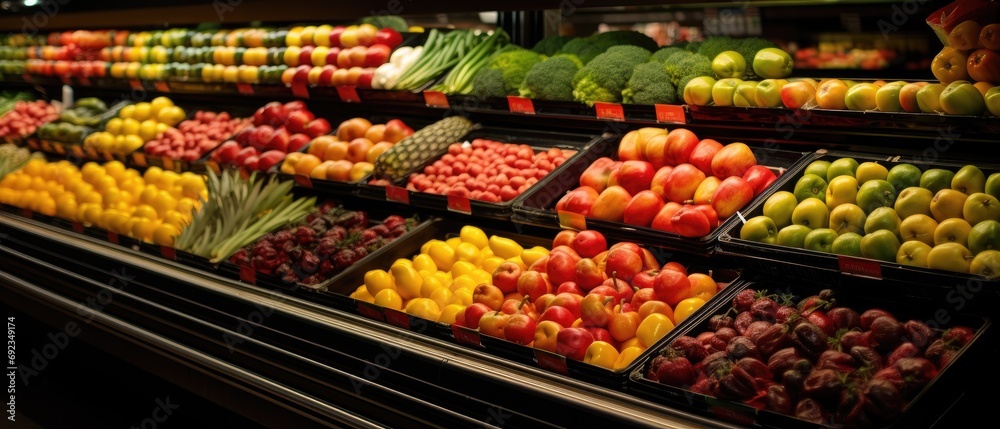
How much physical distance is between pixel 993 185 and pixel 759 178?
2.34 ft

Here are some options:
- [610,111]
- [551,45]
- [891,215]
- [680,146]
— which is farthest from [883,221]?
[551,45]

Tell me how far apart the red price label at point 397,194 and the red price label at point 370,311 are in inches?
25.1

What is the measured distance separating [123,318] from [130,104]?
7.96 feet

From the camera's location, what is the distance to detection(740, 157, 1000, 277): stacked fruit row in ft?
7.24

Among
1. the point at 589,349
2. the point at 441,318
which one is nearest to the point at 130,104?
the point at 441,318

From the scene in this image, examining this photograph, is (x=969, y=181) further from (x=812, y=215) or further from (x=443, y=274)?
(x=443, y=274)

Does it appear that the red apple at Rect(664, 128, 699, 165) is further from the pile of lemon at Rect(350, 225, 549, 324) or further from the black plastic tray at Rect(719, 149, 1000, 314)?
the pile of lemon at Rect(350, 225, 549, 324)

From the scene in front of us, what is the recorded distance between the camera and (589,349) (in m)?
2.48

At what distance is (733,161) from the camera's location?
9.62ft

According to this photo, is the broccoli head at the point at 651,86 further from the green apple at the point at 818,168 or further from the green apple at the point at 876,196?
the green apple at the point at 876,196

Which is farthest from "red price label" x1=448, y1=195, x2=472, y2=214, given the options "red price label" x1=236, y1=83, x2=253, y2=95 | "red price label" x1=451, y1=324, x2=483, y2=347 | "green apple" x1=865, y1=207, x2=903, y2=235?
Result: "red price label" x1=236, y1=83, x2=253, y2=95

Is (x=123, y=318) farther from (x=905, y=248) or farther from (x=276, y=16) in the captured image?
(x=905, y=248)

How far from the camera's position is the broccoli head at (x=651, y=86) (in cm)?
307

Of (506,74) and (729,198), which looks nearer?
(729,198)
